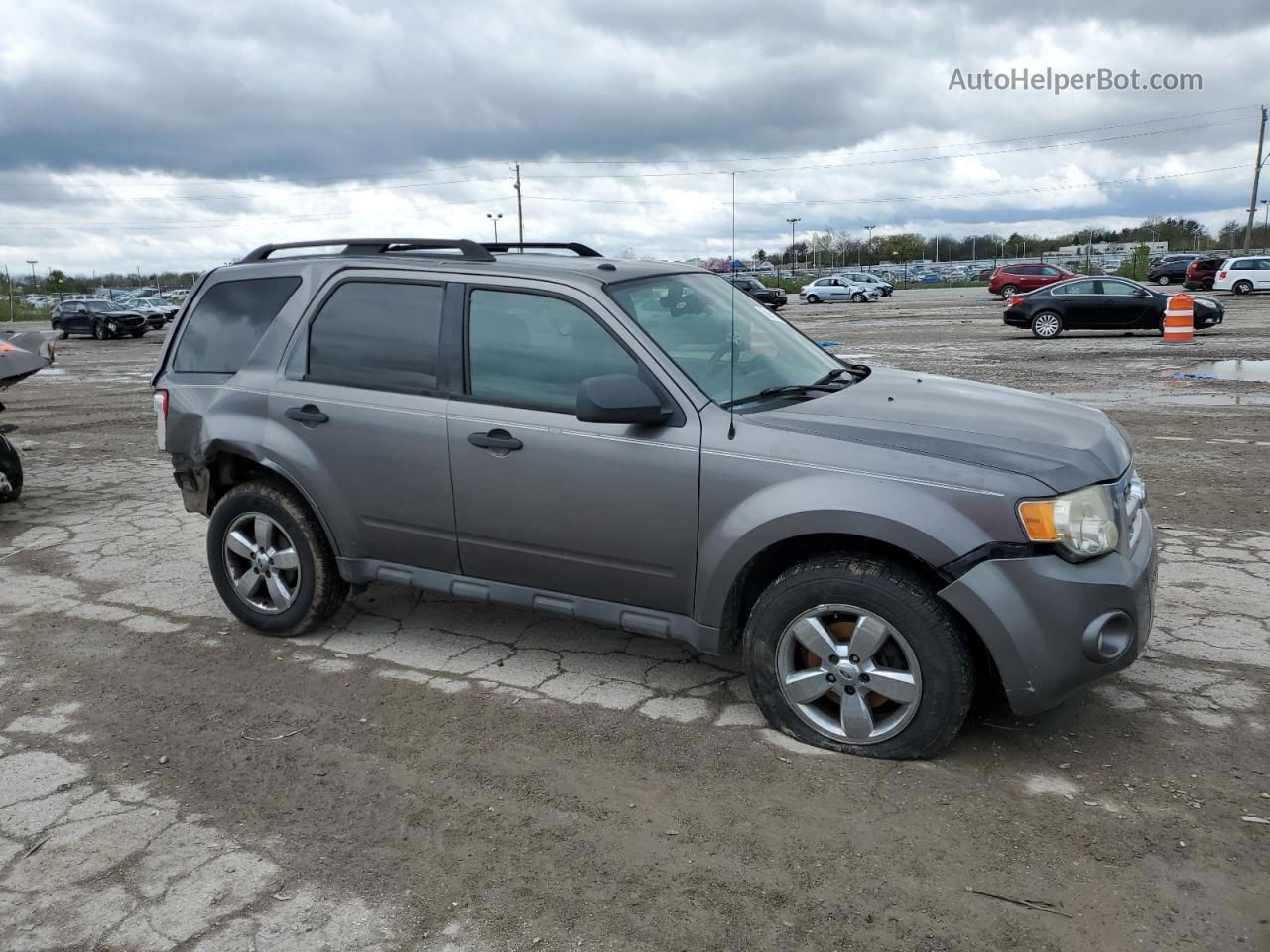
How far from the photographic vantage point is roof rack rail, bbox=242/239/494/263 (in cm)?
468

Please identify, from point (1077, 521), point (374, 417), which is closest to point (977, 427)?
point (1077, 521)

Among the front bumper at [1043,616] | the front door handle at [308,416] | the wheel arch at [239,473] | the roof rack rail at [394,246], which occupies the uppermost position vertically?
the roof rack rail at [394,246]

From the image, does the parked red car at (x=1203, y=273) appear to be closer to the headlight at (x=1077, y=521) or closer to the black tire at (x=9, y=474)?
the black tire at (x=9, y=474)

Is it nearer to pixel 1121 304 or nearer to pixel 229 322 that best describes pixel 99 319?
pixel 1121 304

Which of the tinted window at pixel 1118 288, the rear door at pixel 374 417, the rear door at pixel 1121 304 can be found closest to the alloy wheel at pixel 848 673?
the rear door at pixel 374 417

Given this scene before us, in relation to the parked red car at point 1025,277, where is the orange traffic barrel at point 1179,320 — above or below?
below

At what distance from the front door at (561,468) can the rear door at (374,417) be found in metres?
0.15

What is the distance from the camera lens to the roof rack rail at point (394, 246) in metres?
4.68

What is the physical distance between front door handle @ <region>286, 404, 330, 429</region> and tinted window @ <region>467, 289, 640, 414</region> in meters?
0.81

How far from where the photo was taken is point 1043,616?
3400 mm

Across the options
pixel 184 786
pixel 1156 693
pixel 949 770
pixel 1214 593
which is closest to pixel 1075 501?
pixel 949 770

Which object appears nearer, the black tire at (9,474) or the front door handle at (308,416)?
the front door handle at (308,416)

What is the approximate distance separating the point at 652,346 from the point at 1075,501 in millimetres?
1627

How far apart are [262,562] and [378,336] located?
1278 mm
